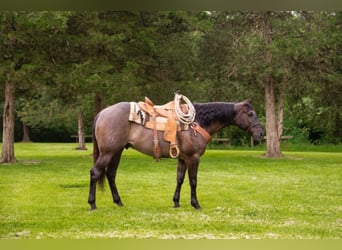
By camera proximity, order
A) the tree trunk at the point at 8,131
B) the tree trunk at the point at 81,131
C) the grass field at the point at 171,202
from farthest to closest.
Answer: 1. the tree trunk at the point at 81,131
2. the tree trunk at the point at 8,131
3. the grass field at the point at 171,202

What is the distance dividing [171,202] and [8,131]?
247 inches

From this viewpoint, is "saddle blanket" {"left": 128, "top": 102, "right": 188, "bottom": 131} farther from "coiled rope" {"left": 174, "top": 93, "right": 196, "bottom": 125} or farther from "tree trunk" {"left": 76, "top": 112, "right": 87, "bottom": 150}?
"tree trunk" {"left": 76, "top": 112, "right": 87, "bottom": 150}

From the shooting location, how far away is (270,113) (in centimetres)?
1185

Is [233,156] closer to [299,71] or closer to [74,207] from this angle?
[299,71]

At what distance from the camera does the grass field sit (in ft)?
14.3

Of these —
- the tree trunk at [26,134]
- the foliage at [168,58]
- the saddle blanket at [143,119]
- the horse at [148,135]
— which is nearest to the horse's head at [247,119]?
the horse at [148,135]

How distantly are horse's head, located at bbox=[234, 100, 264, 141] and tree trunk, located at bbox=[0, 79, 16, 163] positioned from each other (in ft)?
22.9

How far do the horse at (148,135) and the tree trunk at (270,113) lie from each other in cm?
641

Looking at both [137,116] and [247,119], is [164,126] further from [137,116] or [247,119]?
[247,119]

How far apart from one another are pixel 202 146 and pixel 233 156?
583 centimetres

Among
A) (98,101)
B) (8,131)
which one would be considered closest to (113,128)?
(98,101)

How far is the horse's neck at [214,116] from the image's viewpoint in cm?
534

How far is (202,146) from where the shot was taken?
5.29 metres

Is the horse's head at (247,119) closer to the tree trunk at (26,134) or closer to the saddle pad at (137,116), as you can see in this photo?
the saddle pad at (137,116)
